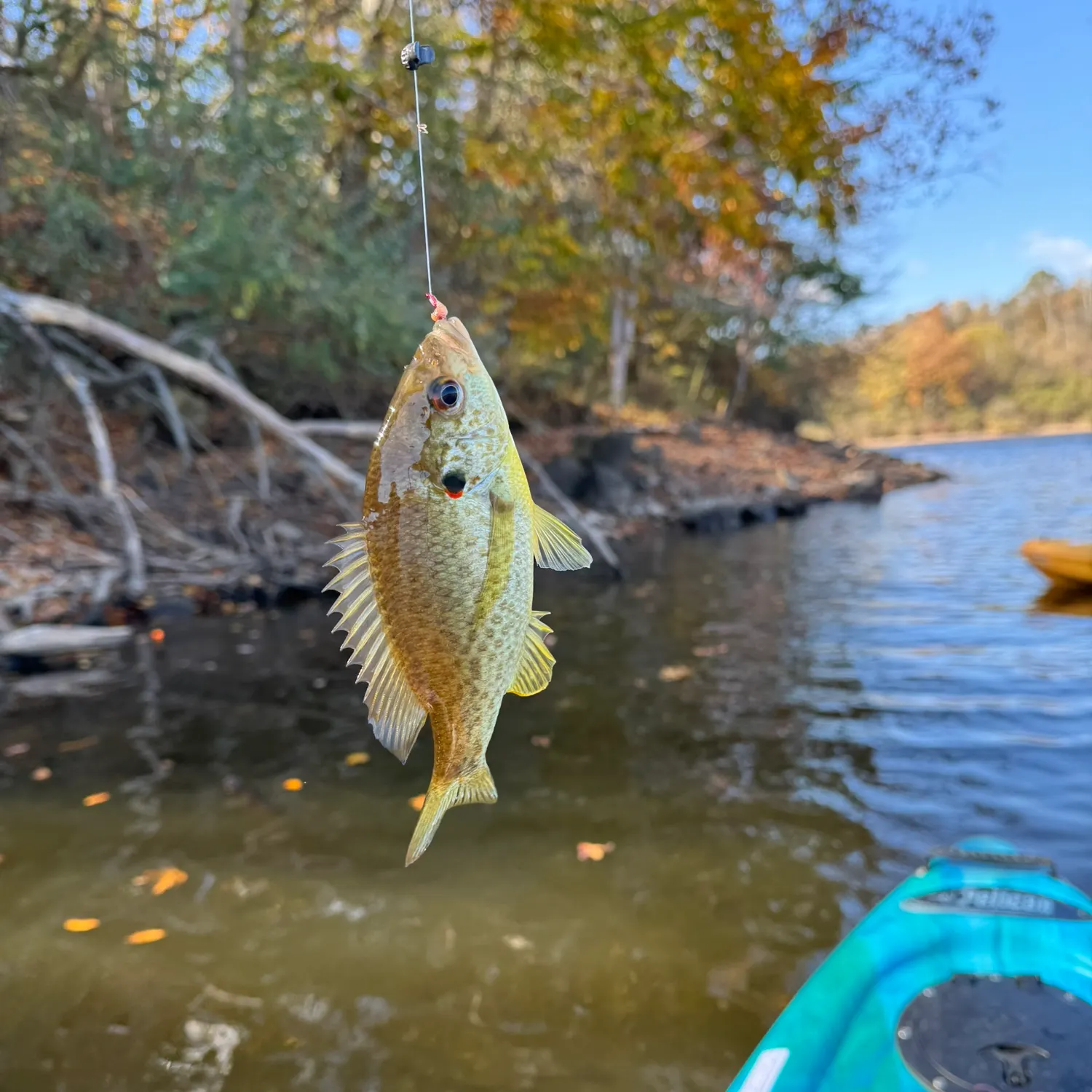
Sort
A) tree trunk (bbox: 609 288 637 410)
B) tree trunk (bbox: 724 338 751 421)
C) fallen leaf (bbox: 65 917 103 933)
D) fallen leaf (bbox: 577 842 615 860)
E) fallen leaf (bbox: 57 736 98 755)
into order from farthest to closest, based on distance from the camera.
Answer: tree trunk (bbox: 724 338 751 421) → tree trunk (bbox: 609 288 637 410) → fallen leaf (bbox: 57 736 98 755) → fallen leaf (bbox: 577 842 615 860) → fallen leaf (bbox: 65 917 103 933)

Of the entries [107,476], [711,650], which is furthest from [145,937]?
[107,476]

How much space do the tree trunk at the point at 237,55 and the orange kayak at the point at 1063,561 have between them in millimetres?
12147

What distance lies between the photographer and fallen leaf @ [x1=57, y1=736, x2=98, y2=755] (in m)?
7.03

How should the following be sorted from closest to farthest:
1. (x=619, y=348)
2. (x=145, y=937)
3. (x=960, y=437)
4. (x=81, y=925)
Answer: (x=145, y=937)
(x=81, y=925)
(x=619, y=348)
(x=960, y=437)

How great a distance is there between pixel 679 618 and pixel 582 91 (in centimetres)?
742

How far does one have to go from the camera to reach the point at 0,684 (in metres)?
8.91

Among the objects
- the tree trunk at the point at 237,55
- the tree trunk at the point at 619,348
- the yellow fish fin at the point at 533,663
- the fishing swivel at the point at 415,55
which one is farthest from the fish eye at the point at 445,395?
the tree trunk at the point at 619,348

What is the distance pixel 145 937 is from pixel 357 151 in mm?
13880

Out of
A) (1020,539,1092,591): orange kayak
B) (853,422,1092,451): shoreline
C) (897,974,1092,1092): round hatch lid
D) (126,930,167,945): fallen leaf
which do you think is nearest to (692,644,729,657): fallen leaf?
(1020,539,1092,591): orange kayak

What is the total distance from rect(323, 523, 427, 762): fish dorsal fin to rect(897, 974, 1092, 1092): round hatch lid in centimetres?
277

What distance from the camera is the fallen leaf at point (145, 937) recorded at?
14.4 ft

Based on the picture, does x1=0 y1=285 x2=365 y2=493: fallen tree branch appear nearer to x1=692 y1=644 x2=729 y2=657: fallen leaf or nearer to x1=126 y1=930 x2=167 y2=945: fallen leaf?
x1=692 y1=644 x2=729 y2=657: fallen leaf

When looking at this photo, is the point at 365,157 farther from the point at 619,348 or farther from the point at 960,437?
the point at 960,437

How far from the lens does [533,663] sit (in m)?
1.67
